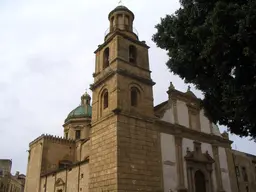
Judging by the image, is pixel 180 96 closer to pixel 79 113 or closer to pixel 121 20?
pixel 121 20

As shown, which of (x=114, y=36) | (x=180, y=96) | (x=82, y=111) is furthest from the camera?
(x=82, y=111)

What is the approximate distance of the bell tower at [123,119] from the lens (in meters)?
17.7

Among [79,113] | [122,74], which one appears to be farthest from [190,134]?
[79,113]

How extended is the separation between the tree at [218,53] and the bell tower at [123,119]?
23.3 ft

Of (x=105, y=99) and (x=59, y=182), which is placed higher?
(x=105, y=99)

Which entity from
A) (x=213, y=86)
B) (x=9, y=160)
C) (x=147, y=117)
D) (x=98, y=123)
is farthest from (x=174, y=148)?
(x=9, y=160)

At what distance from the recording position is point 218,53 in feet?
31.3

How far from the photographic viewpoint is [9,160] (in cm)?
5834

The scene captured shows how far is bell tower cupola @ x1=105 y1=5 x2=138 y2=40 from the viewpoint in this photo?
A: 2295 centimetres

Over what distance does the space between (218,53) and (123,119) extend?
10.0m

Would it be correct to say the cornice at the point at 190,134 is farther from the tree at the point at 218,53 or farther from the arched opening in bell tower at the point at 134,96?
the tree at the point at 218,53

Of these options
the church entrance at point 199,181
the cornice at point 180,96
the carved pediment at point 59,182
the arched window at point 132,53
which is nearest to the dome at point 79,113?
the carved pediment at point 59,182

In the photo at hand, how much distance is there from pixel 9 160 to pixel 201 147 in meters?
46.1

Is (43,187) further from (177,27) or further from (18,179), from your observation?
(18,179)
